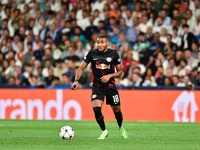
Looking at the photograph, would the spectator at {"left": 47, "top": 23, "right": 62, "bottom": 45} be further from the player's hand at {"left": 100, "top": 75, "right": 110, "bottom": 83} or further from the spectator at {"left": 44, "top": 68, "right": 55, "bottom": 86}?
the player's hand at {"left": 100, "top": 75, "right": 110, "bottom": 83}

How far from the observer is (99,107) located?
26.2ft

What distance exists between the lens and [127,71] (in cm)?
1493

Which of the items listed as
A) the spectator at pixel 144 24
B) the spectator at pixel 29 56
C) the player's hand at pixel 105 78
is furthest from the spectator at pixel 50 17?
the player's hand at pixel 105 78

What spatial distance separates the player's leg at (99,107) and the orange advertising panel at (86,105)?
586 centimetres

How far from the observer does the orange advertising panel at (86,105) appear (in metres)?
13.6

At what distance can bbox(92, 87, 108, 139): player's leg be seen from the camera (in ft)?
26.2

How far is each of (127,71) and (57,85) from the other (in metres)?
2.62

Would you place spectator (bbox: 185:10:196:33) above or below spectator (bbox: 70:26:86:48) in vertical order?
above

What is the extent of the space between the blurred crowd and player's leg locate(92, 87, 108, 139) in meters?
6.20

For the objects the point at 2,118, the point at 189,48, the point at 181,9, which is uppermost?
the point at 181,9

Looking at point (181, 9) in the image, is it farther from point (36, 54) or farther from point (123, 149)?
point (123, 149)

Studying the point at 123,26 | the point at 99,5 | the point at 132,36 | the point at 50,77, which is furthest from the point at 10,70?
the point at 132,36

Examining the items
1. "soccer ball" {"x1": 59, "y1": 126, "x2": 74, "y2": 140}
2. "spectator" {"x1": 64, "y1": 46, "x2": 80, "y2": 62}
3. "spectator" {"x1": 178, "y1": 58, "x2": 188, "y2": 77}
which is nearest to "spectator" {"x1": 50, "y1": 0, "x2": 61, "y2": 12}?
"spectator" {"x1": 64, "y1": 46, "x2": 80, "y2": 62}

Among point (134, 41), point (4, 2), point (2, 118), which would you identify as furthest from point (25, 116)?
point (4, 2)
